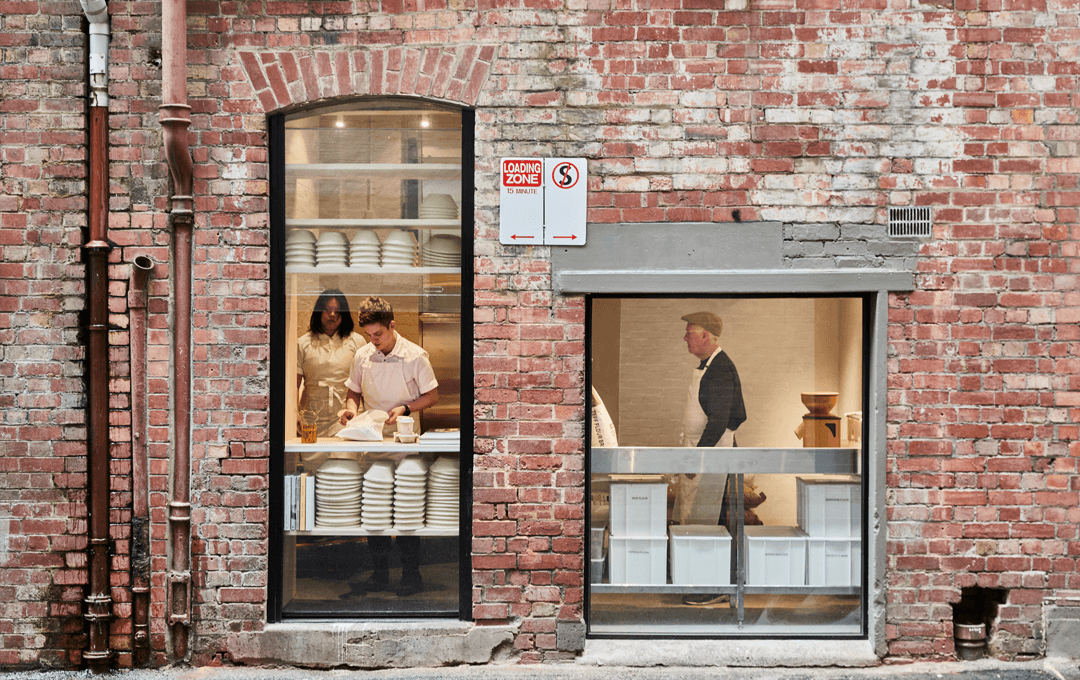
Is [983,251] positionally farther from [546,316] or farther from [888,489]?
[546,316]

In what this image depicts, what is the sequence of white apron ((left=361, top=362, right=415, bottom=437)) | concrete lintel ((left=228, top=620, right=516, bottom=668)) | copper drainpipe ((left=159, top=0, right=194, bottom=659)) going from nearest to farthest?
1. copper drainpipe ((left=159, top=0, right=194, bottom=659))
2. concrete lintel ((left=228, top=620, right=516, bottom=668))
3. white apron ((left=361, top=362, right=415, bottom=437))

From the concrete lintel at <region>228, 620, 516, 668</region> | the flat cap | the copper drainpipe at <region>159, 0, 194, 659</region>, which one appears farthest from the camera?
the flat cap

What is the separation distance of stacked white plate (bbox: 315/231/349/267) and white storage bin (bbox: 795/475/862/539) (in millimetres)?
3146

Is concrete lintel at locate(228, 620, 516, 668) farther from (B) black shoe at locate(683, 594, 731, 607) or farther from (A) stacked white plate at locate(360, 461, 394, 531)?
(B) black shoe at locate(683, 594, 731, 607)

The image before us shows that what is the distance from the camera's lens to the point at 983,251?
4.08 m

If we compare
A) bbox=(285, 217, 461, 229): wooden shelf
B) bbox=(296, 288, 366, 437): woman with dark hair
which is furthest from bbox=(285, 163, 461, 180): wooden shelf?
bbox=(296, 288, 366, 437): woman with dark hair

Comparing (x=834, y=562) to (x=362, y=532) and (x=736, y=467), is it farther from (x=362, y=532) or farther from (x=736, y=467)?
(x=362, y=532)

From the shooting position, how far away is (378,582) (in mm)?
4340

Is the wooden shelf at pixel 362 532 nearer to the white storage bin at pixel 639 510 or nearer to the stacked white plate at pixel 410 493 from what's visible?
the stacked white plate at pixel 410 493

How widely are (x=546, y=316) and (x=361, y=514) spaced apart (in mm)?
1705

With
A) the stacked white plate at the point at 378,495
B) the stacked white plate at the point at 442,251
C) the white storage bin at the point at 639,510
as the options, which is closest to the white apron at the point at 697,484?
the white storage bin at the point at 639,510

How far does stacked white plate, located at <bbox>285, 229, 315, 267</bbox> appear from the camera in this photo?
14.1 feet

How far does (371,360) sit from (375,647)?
1.71 metres

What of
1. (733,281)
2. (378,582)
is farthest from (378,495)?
(733,281)
